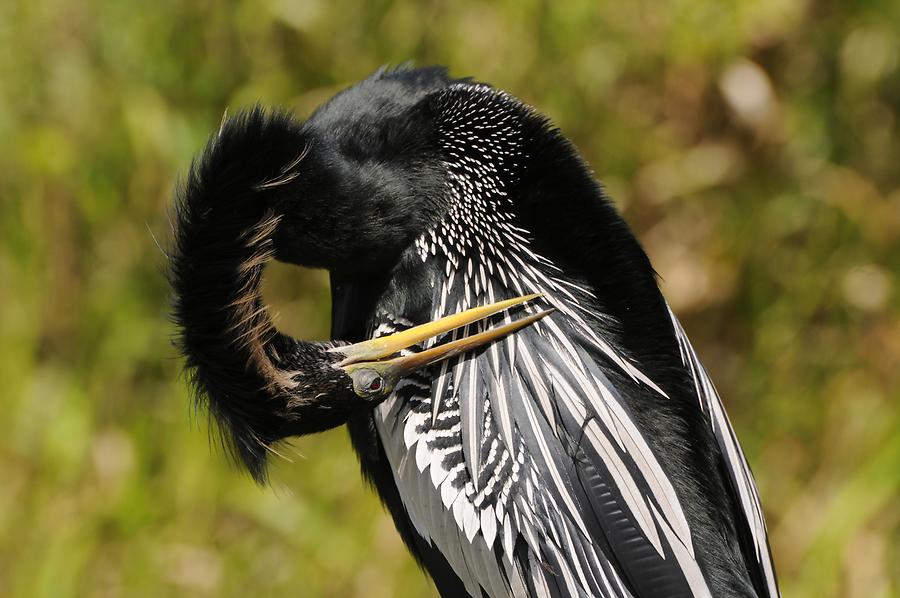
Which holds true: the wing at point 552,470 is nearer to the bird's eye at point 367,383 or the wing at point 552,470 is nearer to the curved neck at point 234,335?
the bird's eye at point 367,383

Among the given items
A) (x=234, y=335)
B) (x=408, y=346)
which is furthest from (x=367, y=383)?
(x=234, y=335)

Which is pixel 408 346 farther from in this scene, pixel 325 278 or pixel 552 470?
pixel 325 278

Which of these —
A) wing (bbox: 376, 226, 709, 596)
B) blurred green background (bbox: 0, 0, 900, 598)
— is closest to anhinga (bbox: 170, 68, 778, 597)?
wing (bbox: 376, 226, 709, 596)

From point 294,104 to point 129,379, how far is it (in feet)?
3.34

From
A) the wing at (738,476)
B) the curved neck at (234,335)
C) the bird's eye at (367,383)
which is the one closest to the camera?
the curved neck at (234,335)

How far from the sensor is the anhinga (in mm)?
1703

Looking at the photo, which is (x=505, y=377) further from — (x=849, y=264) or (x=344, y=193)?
(x=849, y=264)

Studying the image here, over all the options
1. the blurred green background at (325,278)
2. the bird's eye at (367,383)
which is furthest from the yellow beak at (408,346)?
the blurred green background at (325,278)

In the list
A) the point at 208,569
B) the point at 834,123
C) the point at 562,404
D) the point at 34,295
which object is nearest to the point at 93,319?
the point at 34,295

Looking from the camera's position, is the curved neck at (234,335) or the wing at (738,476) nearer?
the curved neck at (234,335)

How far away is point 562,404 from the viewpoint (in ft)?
Result: 5.63

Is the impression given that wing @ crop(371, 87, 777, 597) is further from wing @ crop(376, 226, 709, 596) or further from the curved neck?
the curved neck

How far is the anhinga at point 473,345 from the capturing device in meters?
1.70

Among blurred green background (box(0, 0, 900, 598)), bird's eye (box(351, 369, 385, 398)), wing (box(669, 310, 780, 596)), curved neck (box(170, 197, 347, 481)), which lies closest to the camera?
curved neck (box(170, 197, 347, 481))
